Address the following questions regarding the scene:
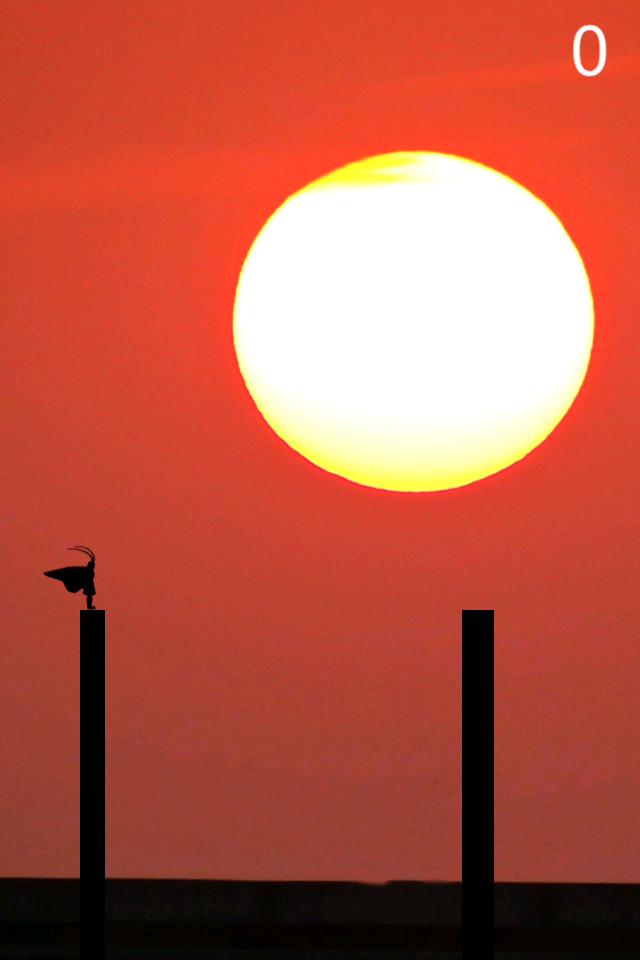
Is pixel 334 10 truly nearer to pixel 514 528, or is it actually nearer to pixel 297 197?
pixel 297 197

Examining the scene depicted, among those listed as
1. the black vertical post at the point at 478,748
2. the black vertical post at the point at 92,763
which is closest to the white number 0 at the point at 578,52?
A: the black vertical post at the point at 478,748

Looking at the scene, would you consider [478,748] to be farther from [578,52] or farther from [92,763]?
[578,52]

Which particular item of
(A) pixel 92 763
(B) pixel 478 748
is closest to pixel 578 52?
(B) pixel 478 748

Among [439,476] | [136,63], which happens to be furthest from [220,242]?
[439,476]

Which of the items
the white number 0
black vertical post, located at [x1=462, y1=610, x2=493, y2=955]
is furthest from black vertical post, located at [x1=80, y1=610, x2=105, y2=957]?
the white number 0

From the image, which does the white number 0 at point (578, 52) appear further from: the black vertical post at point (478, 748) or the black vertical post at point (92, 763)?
the black vertical post at point (92, 763)

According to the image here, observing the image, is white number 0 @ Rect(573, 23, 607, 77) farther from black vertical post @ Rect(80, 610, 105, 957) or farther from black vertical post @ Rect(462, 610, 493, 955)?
black vertical post @ Rect(80, 610, 105, 957)
